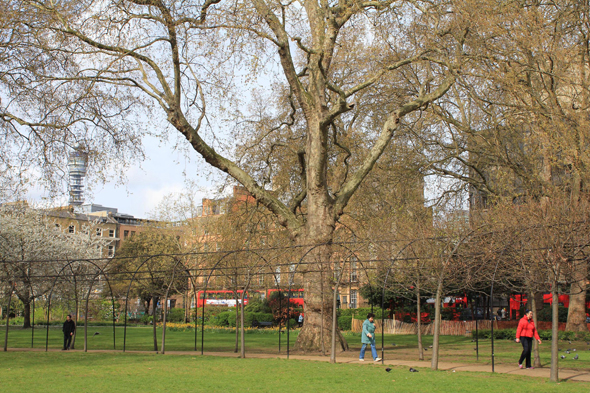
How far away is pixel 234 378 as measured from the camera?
12242 mm

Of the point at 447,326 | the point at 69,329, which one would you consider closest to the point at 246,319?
the point at 447,326

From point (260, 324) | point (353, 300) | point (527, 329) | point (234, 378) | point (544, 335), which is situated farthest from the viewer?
point (353, 300)

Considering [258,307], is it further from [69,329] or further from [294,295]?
[69,329]

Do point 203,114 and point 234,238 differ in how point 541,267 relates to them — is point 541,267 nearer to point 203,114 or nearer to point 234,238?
point 203,114

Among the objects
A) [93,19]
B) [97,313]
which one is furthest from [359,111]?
[97,313]

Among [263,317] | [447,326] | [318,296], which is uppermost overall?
[318,296]

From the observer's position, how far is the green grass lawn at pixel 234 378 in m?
10.7

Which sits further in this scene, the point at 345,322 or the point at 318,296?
the point at 345,322

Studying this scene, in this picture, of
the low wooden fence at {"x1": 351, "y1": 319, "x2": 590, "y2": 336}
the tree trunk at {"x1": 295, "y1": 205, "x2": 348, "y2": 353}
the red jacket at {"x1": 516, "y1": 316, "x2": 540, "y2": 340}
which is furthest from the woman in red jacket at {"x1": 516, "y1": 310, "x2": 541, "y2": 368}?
the low wooden fence at {"x1": 351, "y1": 319, "x2": 590, "y2": 336}

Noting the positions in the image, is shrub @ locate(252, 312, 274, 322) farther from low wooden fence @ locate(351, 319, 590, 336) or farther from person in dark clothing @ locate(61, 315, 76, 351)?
person in dark clothing @ locate(61, 315, 76, 351)

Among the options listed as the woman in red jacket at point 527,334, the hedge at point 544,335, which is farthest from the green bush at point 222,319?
the woman in red jacket at point 527,334

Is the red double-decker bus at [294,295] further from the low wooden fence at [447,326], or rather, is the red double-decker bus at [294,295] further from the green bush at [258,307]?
the low wooden fence at [447,326]

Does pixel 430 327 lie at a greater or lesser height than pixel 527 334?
lesser

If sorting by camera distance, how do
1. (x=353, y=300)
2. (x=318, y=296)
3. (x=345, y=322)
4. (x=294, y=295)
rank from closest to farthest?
(x=318, y=296) < (x=345, y=322) < (x=294, y=295) < (x=353, y=300)
